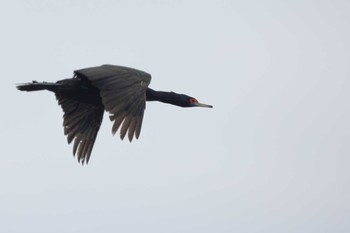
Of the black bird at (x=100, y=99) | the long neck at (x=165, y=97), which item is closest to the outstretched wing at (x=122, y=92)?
the black bird at (x=100, y=99)

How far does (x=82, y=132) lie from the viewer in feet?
65.8

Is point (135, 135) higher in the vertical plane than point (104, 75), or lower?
lower

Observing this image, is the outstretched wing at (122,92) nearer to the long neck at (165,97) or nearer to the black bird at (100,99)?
the black bird at (100,99)

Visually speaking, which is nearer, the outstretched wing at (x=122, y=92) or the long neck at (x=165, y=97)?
the outstretched wing at (x=122, y=92)

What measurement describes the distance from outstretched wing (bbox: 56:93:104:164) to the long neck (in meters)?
1.12

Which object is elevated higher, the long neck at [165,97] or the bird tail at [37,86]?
the long neck at [165,97]

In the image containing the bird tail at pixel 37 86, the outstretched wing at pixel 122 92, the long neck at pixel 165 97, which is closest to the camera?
the outstretched wing at pixel 122 92

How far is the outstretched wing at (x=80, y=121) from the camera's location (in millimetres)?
19969

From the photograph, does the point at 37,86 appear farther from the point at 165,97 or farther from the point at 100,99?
the point at 165,97

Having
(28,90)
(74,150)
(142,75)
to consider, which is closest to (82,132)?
(74,150)

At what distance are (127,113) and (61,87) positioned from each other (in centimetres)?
256

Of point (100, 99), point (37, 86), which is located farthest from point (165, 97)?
point (37, 86)

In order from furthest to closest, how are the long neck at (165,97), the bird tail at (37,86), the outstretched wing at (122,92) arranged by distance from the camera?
the long neck at (165,97)
the bird tail at (37,86)
the outstretched wing at (122,92)

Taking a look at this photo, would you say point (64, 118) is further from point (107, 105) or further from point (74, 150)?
point (107, 105)
